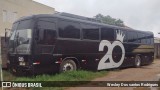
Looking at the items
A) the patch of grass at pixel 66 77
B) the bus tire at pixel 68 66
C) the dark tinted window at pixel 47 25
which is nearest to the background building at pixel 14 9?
the bus tire at pixel 68 66

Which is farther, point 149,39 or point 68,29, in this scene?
point 149,39

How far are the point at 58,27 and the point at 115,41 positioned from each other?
17.6 ft

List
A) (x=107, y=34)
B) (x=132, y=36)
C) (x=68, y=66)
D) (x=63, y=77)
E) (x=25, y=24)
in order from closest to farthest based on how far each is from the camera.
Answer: (x=63, y=77) < (x=25, y=24) < (x=68, y=66) < (x=107, y=34) < (x=132, y=36)

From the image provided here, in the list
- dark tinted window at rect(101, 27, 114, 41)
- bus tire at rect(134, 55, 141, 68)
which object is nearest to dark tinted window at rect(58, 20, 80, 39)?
dark tinted window at rect(101, 27, 114, 41)

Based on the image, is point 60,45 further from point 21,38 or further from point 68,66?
point 21,38

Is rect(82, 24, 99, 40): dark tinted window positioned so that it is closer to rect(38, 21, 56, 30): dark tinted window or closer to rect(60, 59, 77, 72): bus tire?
rect(60, 59, 77, 72): bus tire

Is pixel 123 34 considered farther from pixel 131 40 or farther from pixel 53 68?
pixel 53 68

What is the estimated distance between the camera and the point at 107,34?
52.7 feet

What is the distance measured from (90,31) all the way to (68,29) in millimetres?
1922

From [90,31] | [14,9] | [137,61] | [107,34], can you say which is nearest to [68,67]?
[90,31]

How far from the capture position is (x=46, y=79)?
10938 millimetres

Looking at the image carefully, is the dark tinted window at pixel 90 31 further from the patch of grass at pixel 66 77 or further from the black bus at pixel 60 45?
the patch of grass at pixel 66 77

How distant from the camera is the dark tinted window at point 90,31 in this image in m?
14.2

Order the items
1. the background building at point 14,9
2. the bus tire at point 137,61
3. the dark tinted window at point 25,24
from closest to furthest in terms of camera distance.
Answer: the dark tinted window at point 25,24 < the bus tire at point 137,61 < the background building at point 14,9
